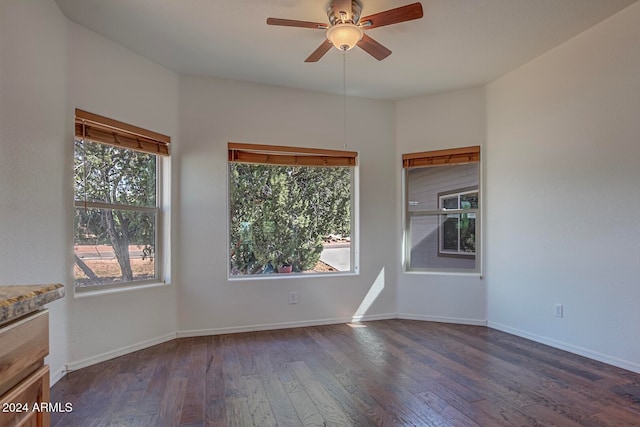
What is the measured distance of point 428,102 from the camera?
4.27 meters

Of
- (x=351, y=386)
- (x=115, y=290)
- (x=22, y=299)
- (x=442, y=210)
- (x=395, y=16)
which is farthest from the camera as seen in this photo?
(x=442, y=210)

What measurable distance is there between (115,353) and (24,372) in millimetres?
2455

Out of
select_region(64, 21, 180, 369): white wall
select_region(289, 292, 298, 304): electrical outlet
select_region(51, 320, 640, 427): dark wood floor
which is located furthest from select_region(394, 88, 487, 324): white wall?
select_region(64, 21, 180, 369): white wall

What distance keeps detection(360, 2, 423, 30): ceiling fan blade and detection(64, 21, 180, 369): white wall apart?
2129 millimetres

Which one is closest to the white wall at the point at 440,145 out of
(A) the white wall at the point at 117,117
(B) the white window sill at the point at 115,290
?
(A) the white wall at the point at 117,117

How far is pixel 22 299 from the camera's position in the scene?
0.87 m

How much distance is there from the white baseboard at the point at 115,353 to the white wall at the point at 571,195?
340 centimetres

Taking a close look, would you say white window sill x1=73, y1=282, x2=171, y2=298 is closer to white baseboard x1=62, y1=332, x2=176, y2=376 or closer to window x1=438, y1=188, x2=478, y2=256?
white baseboard x1=62, y1=332, x2=176, y2=376

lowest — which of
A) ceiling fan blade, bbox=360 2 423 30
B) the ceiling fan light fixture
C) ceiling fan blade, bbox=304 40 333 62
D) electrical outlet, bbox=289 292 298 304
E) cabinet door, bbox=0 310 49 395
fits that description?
electrical outlet, bbox=289 292 298 304

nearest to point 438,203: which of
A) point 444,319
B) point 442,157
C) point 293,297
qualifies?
point 442,157

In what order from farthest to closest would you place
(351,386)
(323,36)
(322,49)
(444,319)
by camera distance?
(444,319) → (323,36) → (322,49) → (351,386)

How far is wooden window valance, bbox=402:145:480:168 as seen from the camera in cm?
406

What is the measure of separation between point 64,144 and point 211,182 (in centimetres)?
131

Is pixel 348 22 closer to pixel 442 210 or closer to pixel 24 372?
pixel 24 372
